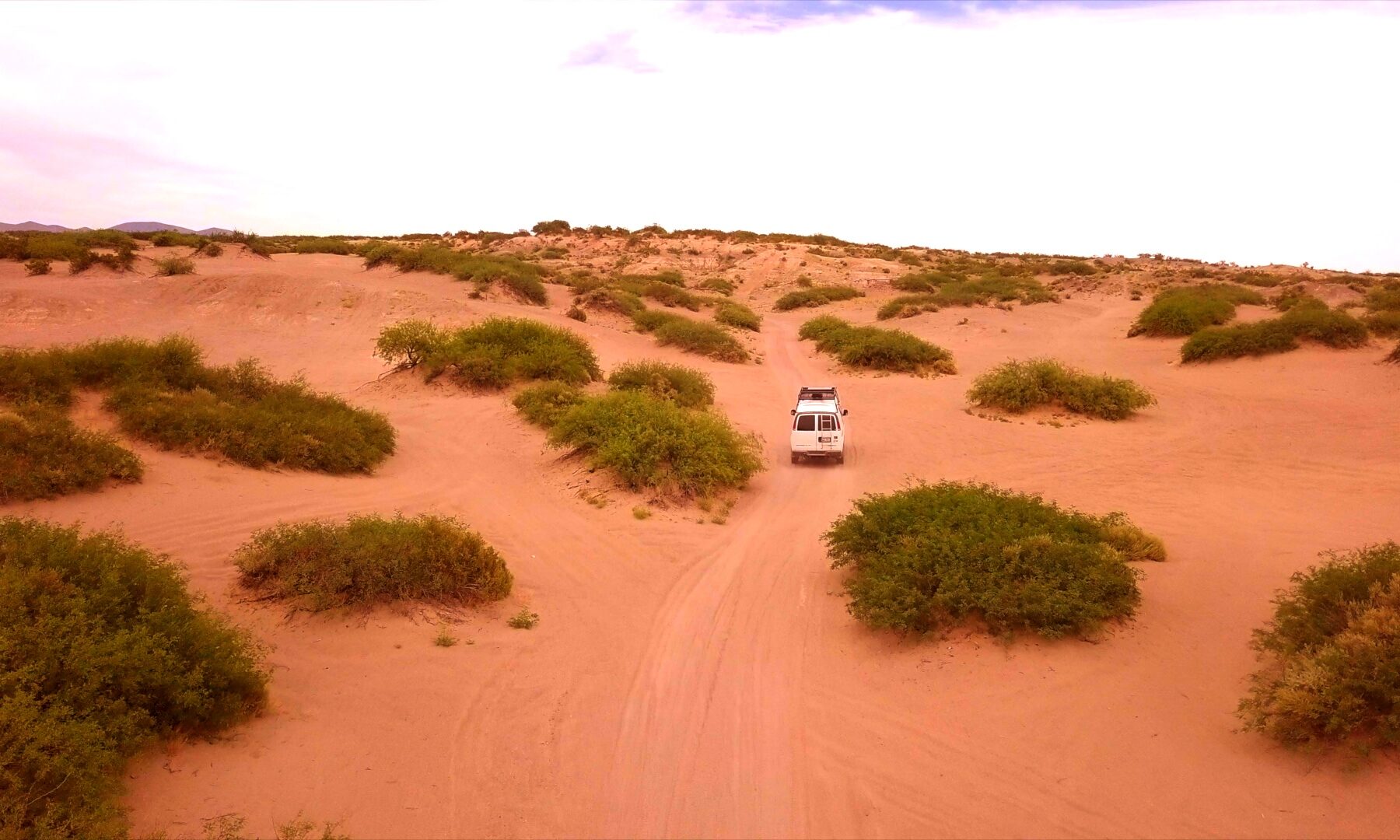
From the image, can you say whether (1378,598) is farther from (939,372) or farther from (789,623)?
(939,372)

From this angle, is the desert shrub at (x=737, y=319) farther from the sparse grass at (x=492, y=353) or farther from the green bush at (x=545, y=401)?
the green bush at (x=545, y=401)

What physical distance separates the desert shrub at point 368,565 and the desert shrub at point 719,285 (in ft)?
148

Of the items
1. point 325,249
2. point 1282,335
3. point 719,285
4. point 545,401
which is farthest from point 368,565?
point 719,285

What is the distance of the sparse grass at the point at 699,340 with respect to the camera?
97.6 ft

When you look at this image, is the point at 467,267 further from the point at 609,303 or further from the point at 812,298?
the point at 812,298

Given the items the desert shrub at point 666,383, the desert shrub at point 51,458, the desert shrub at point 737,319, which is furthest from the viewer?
the desert shrub at point 737,319

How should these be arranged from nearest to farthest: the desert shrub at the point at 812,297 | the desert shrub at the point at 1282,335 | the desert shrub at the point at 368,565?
the desert shrub at the point at 368,565
the desert shrub at the point at 1282,335
the desert shrub at the point at 812,297

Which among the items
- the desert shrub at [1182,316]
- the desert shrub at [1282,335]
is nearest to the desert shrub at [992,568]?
the desert shrub at [1282,335]

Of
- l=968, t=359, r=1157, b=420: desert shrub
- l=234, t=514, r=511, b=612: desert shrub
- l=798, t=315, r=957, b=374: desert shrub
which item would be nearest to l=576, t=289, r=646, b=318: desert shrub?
l=798, t=315, r=957, b=374: desert shrub

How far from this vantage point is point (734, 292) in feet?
184

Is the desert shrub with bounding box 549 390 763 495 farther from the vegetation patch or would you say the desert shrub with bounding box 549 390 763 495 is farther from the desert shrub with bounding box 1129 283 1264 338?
the vegetation patch

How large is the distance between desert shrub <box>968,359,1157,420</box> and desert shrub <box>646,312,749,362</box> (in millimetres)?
10314

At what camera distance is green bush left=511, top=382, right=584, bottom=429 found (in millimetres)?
17234

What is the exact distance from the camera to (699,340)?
30.2 m
